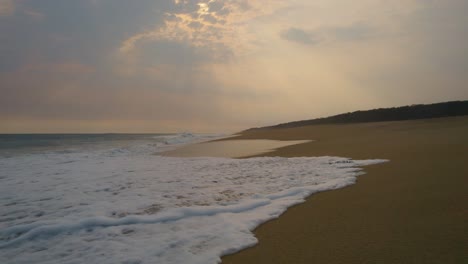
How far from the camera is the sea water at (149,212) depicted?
252cm

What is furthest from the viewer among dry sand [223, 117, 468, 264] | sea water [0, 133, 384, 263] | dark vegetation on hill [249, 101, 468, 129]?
dark vegetation on hill [249, 101, 468, 129]

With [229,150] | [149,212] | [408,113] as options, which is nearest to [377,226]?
[149,212]

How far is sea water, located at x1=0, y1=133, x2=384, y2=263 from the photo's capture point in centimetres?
252

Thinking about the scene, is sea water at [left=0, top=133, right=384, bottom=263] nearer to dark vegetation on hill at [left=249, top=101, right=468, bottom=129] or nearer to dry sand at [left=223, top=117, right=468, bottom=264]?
dry sand at [left=223, top=117, right=468, bottom=264]

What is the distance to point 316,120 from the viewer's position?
37219mm

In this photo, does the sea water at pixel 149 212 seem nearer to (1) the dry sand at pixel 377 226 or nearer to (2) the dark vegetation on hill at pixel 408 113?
(1) the dry sand at pixel 377 226

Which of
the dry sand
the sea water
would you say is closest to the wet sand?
the sea water

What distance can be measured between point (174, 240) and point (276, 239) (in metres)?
0.89

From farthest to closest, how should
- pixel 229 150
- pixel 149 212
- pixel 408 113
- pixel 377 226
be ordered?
pixel 408 113 < pixel 229 150 < pixel 149 212 < pixel 377 226

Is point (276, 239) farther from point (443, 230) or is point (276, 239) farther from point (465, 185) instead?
point (465, 185)

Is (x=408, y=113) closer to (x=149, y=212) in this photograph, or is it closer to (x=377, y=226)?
(x=377, y=226)

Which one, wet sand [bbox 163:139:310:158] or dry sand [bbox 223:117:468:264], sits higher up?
wet sand [bbox 163:139:310:158]

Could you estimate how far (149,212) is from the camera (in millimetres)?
3559

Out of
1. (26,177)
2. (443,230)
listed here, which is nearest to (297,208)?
(443,230)
